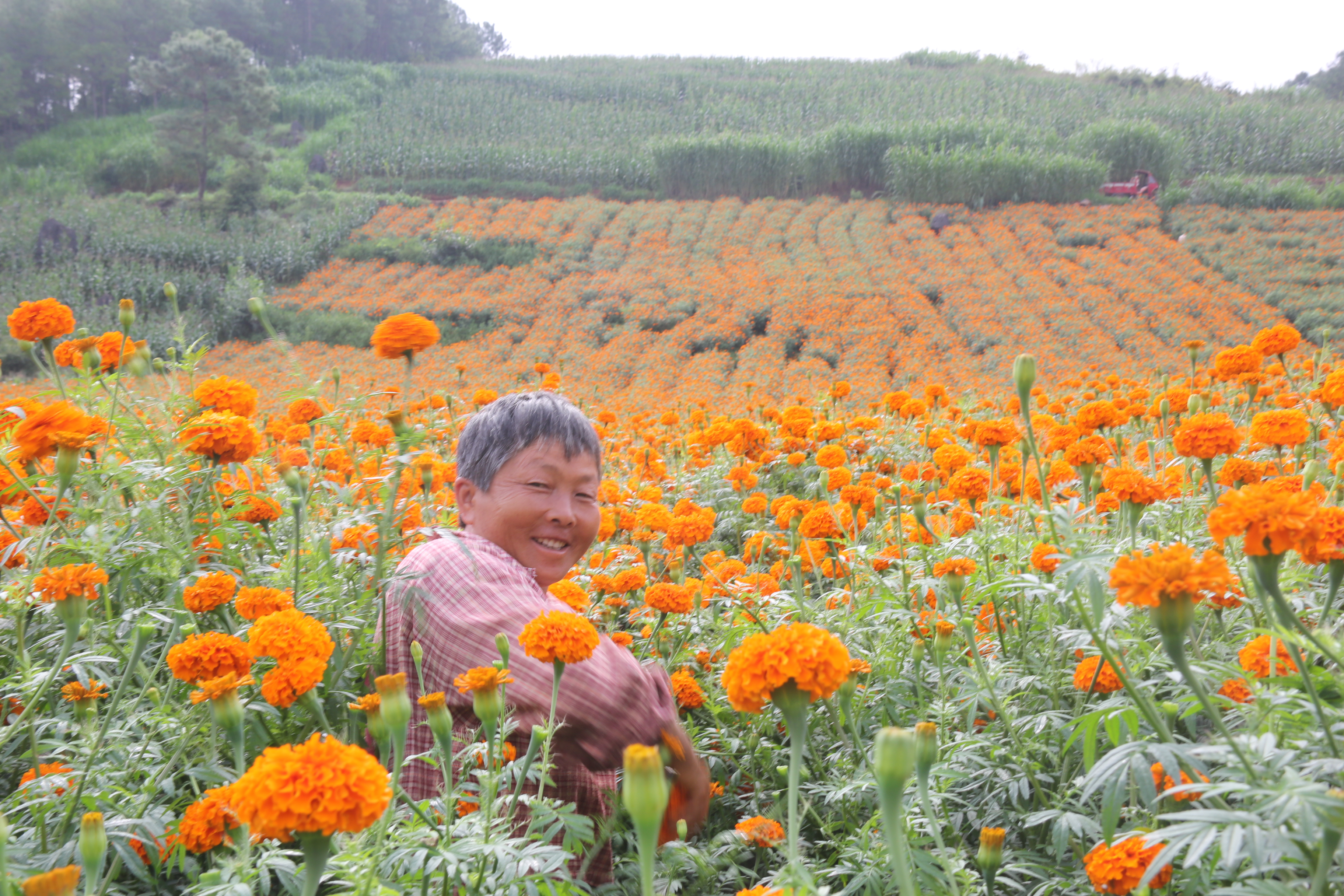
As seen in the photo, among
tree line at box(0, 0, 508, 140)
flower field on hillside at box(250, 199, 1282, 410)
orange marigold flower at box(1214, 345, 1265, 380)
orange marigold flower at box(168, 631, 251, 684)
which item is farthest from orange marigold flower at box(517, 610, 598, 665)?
tree line at box(0, 0, 508, 140)

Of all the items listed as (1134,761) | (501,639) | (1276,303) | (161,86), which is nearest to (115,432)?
(501,639)

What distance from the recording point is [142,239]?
17422mm

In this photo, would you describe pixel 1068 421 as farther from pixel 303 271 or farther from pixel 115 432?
pixel 303 271

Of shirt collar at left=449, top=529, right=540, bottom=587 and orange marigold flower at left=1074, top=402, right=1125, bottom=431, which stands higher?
orange marigold flower at left=1074, top=402, right=1125, bottom=431

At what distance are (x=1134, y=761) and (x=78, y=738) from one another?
1.62 meters

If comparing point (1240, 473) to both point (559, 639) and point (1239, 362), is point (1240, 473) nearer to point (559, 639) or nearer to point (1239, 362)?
point (1239, 362)

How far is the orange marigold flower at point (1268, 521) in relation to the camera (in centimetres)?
78

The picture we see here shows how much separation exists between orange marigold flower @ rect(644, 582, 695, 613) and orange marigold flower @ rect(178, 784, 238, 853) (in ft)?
2.80

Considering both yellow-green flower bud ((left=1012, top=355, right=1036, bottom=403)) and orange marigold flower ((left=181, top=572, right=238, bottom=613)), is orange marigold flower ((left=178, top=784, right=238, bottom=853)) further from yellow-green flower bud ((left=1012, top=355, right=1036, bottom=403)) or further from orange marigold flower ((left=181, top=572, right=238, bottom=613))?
yellow-green flower bud ((left=1012, top=355, right=1036, bottom=403))

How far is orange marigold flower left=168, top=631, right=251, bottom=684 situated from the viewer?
3.49 ft

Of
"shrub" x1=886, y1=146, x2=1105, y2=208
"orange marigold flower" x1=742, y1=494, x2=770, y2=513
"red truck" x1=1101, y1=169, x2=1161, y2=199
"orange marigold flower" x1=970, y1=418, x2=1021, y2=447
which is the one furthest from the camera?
"red truck" x1=1101, y1=169, x2=1161, y2=199

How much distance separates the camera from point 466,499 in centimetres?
183

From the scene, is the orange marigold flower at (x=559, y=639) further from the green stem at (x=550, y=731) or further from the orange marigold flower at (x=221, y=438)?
the orange marigold flower at (x=221, y=438)

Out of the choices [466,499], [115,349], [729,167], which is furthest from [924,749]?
[729,167]
